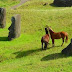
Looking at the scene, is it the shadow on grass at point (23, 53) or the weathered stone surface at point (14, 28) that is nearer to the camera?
the shadow on grass at point (23, 53)

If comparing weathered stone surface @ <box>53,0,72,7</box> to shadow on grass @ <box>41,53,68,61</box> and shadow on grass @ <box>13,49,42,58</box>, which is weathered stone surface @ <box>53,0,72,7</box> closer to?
shadow on grass @ <box>13,49,42,58</box>

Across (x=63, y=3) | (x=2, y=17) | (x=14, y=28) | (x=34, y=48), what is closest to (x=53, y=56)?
(x=34, y=48)

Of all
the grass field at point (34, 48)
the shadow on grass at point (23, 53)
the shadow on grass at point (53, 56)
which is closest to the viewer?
the grass field at point (34, 48)

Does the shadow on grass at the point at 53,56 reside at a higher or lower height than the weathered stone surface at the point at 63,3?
lower

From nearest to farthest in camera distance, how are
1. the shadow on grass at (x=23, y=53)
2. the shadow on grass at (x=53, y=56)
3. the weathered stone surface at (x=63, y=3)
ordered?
the shadow on grass at (x=53, y=56), the shadow on grass at (x=23, y=53), the weathered stone surface at (x=63, y=3)

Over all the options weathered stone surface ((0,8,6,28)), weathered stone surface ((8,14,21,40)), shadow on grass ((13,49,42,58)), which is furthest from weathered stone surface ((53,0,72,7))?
shadow on grass ((13,49,42,58))

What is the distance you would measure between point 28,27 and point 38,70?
1439cm

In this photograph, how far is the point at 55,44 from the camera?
Answer: 22141mm

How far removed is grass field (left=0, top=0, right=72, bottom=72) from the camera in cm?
1549

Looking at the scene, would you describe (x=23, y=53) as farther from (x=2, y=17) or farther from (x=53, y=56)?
(x=2, y=17)

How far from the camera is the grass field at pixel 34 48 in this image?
15.5 meters

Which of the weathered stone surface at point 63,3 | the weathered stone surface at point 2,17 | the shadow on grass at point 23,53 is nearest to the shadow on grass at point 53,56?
the shadow on grass at point 23,53

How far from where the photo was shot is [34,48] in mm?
21266

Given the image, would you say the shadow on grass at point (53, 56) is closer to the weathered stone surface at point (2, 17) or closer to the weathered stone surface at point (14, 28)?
the weathered stone surface at point (14, 28)
